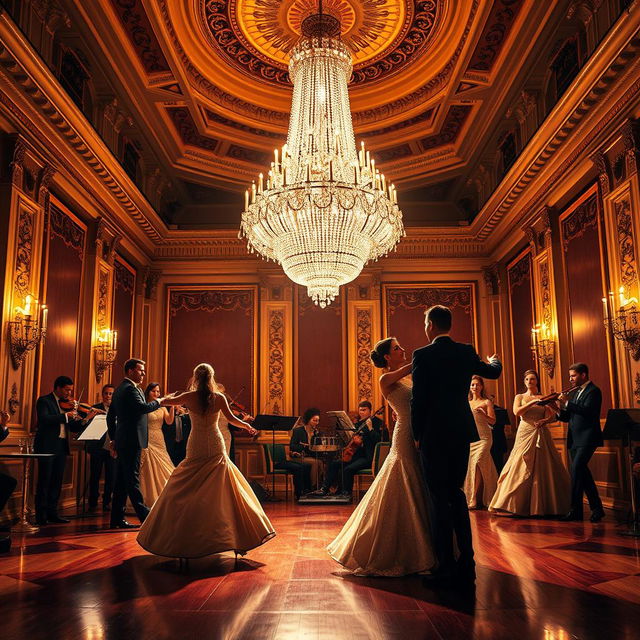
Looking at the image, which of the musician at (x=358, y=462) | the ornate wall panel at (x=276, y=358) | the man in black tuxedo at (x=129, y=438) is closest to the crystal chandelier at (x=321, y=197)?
the man in black tuxedo at (x=129, y=438)

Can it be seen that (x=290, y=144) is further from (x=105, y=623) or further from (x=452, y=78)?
(x=105, y=623)

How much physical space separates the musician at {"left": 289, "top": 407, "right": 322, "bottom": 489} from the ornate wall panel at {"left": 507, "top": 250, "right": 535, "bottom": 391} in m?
3.10

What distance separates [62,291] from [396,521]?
17.3 ft

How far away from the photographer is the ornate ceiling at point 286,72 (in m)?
6.94

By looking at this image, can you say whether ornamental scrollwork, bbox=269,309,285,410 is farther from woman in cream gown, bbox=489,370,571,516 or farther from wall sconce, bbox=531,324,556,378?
woman in cream gown, bbox=489,370,571,516

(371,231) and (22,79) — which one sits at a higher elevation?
(22,79)

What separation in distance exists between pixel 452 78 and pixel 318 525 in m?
5.39

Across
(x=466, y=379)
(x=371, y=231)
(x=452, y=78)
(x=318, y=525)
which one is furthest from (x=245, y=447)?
(x=466, y=379)

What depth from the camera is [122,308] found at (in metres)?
9.65

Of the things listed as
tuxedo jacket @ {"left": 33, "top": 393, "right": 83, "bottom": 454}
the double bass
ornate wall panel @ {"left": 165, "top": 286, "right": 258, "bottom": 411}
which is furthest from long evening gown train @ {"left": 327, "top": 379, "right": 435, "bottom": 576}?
ornate wall panel @ {"left": 165, "top": 286, "right": 258, "bottom": 411}

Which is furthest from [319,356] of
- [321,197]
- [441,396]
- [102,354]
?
[441,396]

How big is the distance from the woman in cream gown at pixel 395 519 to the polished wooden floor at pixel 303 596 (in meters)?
0.08

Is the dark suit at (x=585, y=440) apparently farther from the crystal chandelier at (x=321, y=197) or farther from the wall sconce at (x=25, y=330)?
the wall sconce at (x=25, y=330)

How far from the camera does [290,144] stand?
21.5 ft
